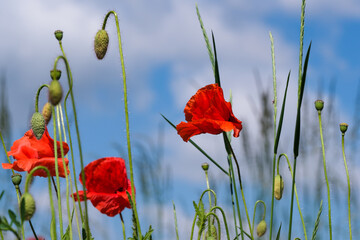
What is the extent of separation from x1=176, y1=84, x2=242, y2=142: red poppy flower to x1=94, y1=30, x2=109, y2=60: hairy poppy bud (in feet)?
1.06

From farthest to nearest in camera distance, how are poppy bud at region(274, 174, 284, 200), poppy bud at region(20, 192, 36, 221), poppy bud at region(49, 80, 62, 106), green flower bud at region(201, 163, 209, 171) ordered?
green flower bud at region(201, 163, 209, 171), poppy bud at region(274, 174, 284, 200), poppy bud at region(49, 80, 62, 106), poppy bud at region(20, 192, 36, 221)

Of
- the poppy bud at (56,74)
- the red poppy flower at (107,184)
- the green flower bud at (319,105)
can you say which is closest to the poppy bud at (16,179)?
the red poppy flower at (107,184)

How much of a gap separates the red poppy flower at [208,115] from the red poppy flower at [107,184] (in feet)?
0.93

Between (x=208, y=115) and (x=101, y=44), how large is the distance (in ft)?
1.35

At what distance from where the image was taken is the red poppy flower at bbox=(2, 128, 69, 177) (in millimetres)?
1777

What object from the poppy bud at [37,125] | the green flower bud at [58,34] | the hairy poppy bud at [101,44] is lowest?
the poppy bud at [37,125]

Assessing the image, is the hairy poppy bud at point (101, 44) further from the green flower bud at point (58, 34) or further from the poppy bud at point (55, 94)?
the poppy bud at point (55, 94)

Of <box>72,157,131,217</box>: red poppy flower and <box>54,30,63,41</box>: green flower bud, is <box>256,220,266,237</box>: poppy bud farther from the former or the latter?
<box>54,30,63,41</box>: green flower bud

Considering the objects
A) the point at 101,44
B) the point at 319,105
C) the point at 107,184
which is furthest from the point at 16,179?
the point at 319,105

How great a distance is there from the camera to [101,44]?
1.61 metres

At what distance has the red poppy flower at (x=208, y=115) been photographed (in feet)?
5.76

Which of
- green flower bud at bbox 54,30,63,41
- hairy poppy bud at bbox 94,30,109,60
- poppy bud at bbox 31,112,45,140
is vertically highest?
green flower bud at bbox 54,30,63,41

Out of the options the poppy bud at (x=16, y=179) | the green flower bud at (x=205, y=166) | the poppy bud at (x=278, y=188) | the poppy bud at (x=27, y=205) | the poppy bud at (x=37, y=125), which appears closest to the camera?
the poppy bud at (x=27, y=205)

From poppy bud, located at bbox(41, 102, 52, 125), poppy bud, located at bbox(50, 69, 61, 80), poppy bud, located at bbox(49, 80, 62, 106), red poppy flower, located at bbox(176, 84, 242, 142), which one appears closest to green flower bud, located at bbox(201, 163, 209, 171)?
red poppy flower, located at bbox(176, 84, 242, 142)
